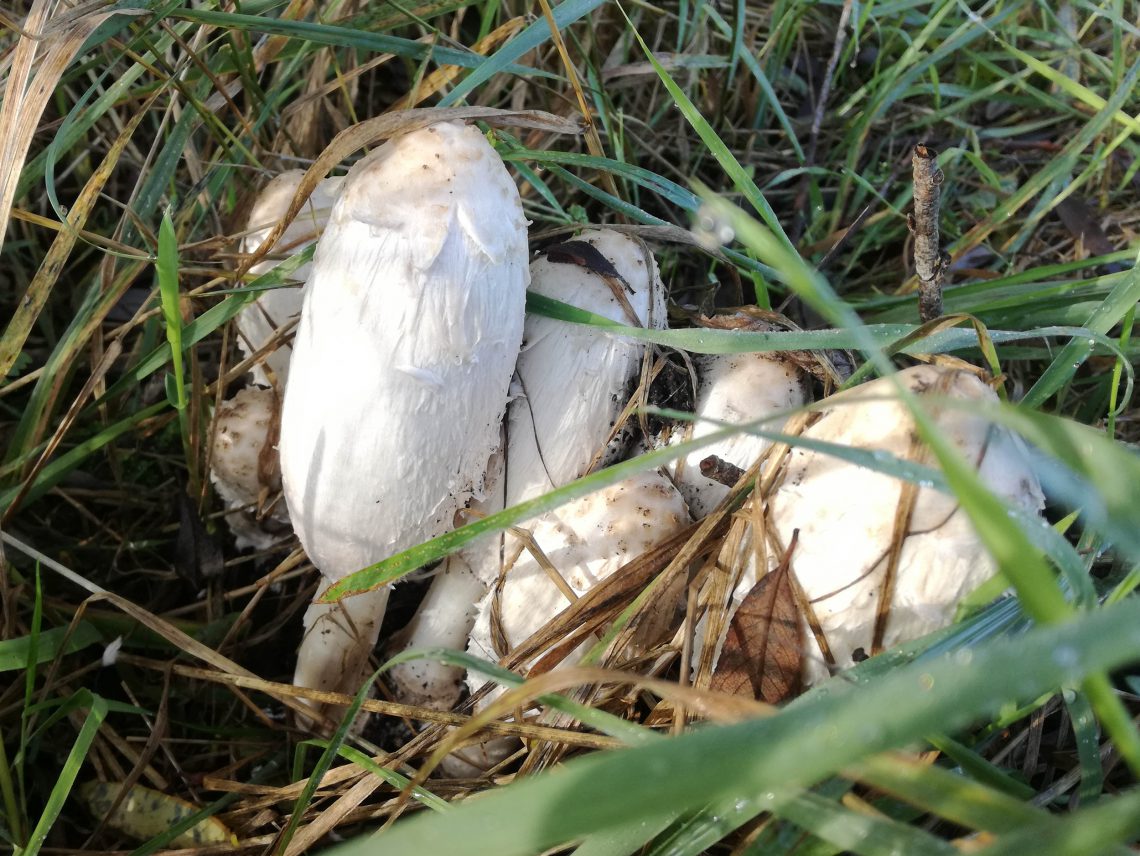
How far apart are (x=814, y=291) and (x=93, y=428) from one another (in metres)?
1.74

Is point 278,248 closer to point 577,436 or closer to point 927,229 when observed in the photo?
point 577,436

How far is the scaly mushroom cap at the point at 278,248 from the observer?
1.78 m

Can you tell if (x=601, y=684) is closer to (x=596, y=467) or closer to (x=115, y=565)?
(x=596, y=467)

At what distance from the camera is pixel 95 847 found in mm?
1597

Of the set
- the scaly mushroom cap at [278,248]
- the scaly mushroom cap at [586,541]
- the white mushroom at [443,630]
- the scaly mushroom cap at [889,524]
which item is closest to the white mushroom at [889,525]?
the scaly mushroom cap at [889,524]

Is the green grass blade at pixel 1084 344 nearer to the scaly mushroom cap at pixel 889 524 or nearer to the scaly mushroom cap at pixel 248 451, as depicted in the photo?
the scaly mushroom cap at pixel 889 524

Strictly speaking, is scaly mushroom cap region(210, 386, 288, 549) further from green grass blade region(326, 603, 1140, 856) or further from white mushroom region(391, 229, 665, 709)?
green grass blade region(326, 603, 1140, 856)

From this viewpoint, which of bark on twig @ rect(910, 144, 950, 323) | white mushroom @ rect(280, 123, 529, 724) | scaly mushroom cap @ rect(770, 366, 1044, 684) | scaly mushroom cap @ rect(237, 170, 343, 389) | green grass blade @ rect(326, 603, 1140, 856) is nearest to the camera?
green grass blade @ rect(326, 603, 1140, 856)

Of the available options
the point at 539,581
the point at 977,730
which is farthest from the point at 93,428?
the point at 977,730

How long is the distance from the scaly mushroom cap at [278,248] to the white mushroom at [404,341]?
383mm

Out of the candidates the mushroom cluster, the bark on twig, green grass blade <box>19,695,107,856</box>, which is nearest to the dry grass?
green grass blade <box>19,695,107,856</box>

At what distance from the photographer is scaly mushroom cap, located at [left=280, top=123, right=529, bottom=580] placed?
1323 millimetres

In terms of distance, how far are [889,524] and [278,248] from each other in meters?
1.31

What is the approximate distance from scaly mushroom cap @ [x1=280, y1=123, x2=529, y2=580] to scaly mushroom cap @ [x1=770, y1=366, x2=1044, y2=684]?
1.80 feet
